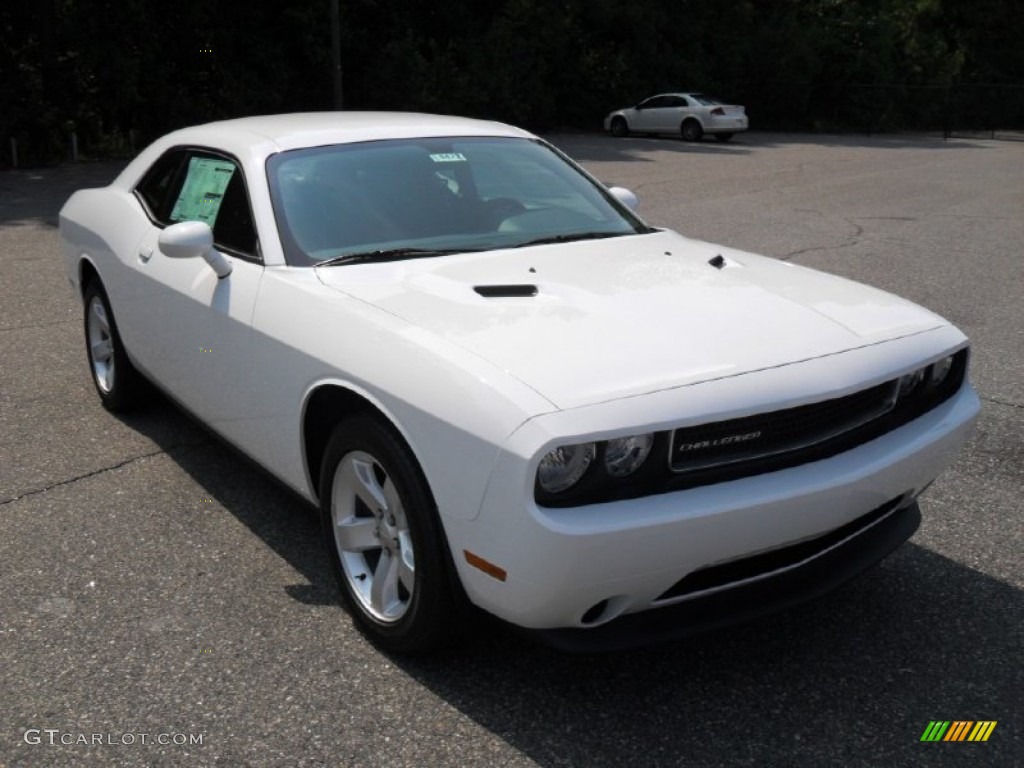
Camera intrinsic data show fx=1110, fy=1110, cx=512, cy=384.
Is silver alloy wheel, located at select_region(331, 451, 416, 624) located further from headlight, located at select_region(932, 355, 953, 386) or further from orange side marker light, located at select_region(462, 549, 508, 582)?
headlight, located at select_region(932, 355, 953, 386)

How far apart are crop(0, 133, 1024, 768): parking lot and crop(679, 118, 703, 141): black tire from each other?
25110mm

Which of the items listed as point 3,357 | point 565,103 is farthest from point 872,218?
point 565,103

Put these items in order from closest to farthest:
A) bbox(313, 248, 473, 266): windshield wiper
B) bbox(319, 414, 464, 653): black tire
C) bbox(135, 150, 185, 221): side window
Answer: bbox(319, 414, 464, 653): black tire
bbox(313, 248, 473, 266): windshield wiper
bbox(135, 150, 185, 221): side window

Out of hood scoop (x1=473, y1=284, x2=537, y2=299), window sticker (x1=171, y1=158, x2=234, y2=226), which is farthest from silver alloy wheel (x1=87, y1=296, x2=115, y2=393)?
hood scoop (x1=473, y1=284, x2=537, y2=299)

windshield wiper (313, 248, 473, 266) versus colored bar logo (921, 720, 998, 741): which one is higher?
windshield wiper (313, 248, 473, 266)

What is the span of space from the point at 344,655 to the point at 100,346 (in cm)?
297

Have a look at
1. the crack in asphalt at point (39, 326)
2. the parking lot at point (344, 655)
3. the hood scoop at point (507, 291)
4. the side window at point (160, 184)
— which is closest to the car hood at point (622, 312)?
the hood scoop at point (507, 291)

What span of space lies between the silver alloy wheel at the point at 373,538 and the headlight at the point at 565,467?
0.53 meters

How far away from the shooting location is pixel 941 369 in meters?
3.47

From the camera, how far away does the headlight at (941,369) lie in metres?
3.44

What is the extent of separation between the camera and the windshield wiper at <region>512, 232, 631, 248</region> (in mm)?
4057

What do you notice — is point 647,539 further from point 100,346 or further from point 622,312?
point 100,346

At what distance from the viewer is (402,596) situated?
322 cm

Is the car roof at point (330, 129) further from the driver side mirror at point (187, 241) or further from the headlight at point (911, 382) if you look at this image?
the headlight at point (911, 382)
